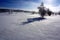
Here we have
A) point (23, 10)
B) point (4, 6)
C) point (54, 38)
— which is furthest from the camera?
point (23, 10)

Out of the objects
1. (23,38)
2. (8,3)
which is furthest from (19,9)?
(23,38)

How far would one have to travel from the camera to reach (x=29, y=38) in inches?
73.9

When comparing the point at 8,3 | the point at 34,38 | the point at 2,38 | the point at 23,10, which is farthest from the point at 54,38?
the point at 8,3

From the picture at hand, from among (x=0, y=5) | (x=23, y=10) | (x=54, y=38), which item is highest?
(x=0, y=5)

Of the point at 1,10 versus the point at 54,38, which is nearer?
the point at 54,38

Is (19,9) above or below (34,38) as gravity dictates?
above

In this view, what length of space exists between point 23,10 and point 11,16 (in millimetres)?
1071

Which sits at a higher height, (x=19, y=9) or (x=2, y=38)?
(x=19, y=9)

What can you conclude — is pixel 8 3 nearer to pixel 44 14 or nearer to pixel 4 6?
pixel 4 6

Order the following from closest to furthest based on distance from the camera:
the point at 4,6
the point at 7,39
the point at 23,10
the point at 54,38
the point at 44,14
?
the point at 7,39 < the point at 54,38 < the point at 4,6 < the point at 23,10 < the point at 44,14

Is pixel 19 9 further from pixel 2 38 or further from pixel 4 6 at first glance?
pixel 2 38

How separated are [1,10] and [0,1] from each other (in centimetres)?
30

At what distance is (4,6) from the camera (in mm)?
2857

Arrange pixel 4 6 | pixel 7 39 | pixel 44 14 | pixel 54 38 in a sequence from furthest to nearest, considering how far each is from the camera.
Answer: pixel 44 14
pixel 4 6
pixel 54 38
pixel 7 39
